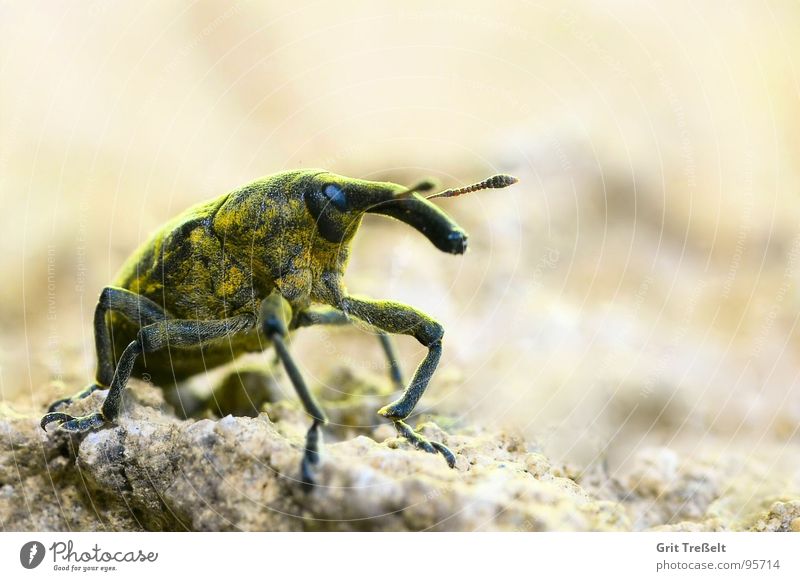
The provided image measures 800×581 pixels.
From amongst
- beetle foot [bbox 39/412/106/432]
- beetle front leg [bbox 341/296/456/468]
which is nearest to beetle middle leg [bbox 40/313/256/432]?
beetle foot [bbox 39/412/106/432]

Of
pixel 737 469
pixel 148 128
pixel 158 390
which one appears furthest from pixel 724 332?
pixel 148 128

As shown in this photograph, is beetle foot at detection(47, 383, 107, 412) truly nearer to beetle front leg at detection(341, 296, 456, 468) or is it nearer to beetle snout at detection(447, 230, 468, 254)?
beetle front leg at detection(341, 296, 456, 468)

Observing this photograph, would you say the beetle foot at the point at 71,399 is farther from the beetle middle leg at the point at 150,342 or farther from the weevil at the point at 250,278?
the beetle middle leg at the point at 150,342

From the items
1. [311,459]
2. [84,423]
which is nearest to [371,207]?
[311,459]

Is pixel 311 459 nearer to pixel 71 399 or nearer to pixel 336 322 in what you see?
pixel 336 322

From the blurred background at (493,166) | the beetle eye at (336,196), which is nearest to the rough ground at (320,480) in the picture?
the blurred background at (493,166)
